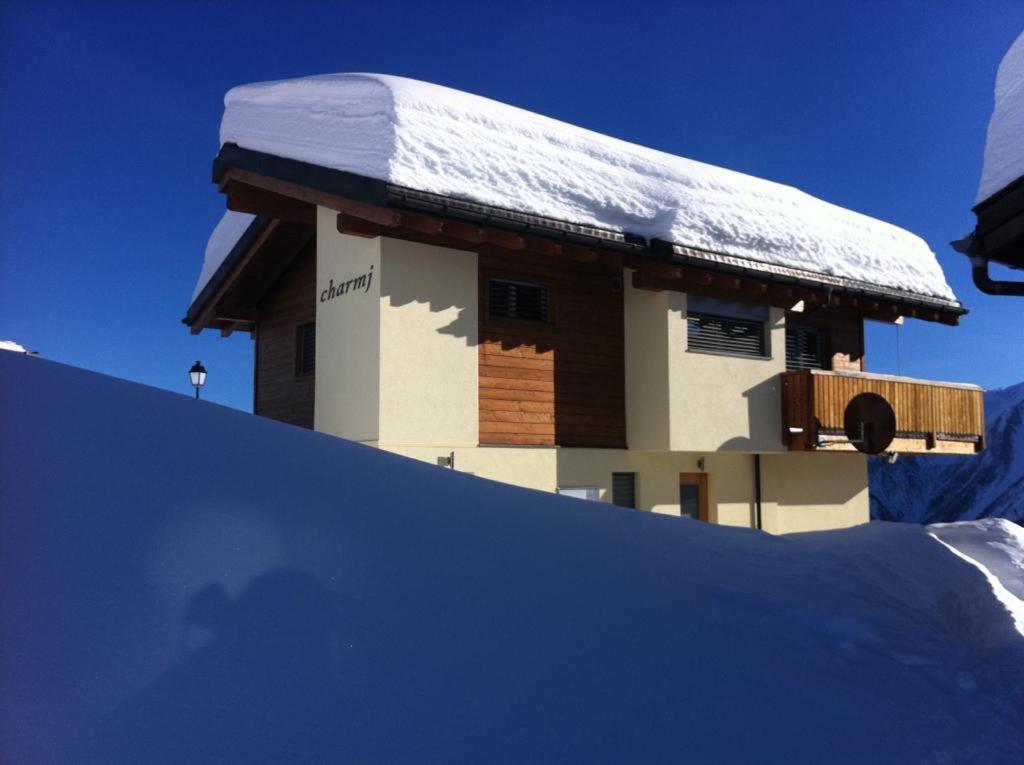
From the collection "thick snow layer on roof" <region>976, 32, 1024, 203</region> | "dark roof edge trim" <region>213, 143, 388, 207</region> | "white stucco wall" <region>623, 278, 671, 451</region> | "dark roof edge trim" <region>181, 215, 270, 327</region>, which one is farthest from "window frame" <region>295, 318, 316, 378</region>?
"thick snow layer on roof" <region>976, 32, 1024, 203</region>

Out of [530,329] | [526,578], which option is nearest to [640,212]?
[530,329]

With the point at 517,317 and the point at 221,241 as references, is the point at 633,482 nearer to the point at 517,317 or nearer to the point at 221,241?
the point at 517,317

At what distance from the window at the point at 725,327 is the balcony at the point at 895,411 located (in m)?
0.85

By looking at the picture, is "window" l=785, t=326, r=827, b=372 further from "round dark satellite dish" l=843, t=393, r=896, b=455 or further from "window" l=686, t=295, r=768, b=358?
"window" l=686, t=295, r=768, b=358

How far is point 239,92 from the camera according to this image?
1227 cm

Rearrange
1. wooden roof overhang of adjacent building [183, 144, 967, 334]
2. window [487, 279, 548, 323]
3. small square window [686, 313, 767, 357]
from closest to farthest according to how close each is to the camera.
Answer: wooden roof overhang of adjacent building [183, 144, 967, 334] → window [487, 279, 548, 323] → small square window [686, 313, 767, 357]

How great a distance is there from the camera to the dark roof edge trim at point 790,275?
11516mm

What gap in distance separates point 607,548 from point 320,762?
254 centimetres

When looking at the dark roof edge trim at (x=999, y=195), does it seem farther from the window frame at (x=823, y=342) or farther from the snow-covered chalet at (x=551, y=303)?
the window frame at (x=823, y=342)

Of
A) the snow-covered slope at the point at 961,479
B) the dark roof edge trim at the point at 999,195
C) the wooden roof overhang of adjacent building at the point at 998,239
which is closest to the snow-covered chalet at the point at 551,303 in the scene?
the wooden roof overhang of adjacent building at the point at 998,239

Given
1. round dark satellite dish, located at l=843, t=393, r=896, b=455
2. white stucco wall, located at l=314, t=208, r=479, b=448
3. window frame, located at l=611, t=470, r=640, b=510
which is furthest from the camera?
round dark satellite dish, located at l=843, t=393, r=896, b=455

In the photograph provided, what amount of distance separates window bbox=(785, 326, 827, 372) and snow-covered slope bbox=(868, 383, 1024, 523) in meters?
31.2

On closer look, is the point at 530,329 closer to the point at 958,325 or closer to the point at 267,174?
the point at 267,174

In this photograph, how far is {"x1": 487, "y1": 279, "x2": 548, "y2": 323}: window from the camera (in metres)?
11.2
